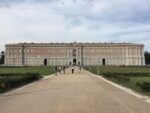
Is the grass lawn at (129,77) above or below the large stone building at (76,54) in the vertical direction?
below

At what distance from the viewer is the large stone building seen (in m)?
170

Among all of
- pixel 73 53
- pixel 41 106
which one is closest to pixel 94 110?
pixel 41 106

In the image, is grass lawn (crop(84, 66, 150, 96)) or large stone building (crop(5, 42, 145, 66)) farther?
large stone building (crop(5, 42, 145, 66))

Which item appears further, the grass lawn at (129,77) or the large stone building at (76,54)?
the large stone building at (76,54)

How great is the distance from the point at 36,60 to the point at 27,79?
141342mm

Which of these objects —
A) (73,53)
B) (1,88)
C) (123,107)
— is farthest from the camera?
(73,53)

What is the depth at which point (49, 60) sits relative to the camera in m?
172

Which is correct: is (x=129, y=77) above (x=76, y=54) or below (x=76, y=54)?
below

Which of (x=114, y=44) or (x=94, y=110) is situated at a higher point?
(x=114, y=44)

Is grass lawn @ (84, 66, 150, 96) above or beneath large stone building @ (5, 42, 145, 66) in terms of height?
beneath

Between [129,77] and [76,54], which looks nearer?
[129,77]

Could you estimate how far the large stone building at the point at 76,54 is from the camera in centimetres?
16962

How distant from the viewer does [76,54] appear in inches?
6688

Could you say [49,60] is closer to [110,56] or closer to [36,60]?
[36,60]
